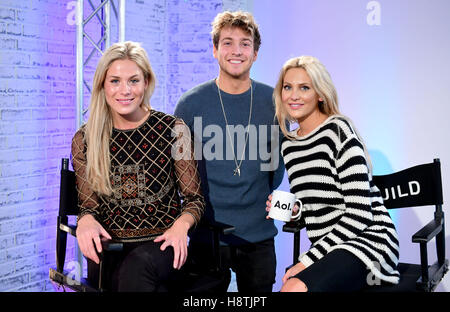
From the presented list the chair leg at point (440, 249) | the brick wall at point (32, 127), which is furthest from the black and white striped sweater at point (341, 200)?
the brick wall at point (32, 127)

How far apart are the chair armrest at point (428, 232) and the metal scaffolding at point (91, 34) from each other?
2081 mm

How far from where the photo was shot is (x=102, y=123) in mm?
2453

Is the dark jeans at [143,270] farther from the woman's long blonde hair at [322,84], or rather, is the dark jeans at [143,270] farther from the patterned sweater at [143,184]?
the woman's long blonde hair at [322,84]

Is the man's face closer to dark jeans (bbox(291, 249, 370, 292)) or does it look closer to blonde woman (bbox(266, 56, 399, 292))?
blonde woman (bbox(266, 56, 399, 292))

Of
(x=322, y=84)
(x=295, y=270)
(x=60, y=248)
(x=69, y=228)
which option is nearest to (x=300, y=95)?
(x=322, y=84)

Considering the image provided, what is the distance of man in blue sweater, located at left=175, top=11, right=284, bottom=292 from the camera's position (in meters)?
2.83

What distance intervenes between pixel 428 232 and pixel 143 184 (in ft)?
4.03

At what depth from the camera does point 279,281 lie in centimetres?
433

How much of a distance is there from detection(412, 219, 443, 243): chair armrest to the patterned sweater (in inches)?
36.1

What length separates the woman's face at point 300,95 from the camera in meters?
2.50

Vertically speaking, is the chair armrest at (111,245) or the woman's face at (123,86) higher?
the woman's face at (123,86)

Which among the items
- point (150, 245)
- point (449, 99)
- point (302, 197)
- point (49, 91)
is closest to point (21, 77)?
point (49, 91)

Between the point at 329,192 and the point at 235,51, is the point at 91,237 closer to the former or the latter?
the point at 329,192

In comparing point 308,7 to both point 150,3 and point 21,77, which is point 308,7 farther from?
point 21,77
